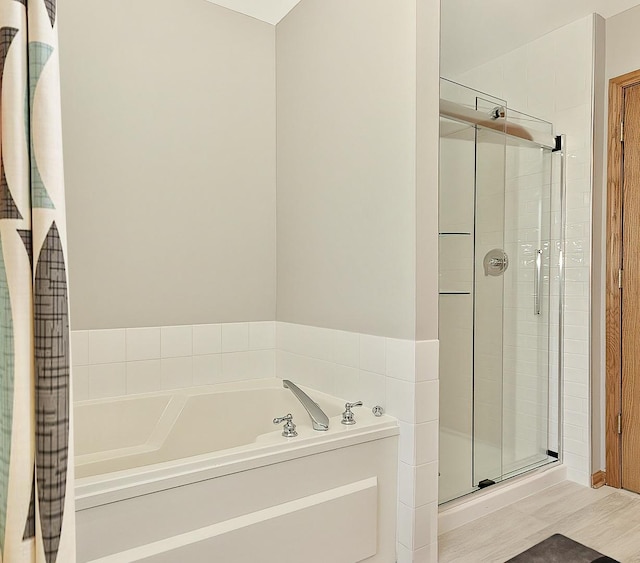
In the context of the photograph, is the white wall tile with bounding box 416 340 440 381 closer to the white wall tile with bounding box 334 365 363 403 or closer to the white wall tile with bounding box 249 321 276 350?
the white wall tile with bounding box 334 365 363 403

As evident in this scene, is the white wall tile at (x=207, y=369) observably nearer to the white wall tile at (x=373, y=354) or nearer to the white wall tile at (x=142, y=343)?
the white wall tile at (x=142, y=343)

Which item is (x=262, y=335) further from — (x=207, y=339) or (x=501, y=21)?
(x=501, y=21)

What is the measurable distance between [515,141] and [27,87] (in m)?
2.61

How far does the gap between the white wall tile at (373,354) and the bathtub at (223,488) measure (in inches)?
7.3

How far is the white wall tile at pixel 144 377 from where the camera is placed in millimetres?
2336

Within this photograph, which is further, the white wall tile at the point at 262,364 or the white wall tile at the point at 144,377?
the white wall tile at the point at 262,364

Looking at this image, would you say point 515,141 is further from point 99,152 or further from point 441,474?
point 99,152

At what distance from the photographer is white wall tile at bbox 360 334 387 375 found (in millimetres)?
2002

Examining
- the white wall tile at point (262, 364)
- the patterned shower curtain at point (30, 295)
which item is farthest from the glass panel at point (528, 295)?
the patterned shower curtain at point (30, 295)

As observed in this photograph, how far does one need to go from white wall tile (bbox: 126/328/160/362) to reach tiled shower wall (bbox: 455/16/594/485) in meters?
2.23

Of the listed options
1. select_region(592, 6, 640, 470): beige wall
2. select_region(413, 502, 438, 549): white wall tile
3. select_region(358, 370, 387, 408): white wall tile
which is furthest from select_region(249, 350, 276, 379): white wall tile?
select_region(592, 6, 640, 470): beige wall

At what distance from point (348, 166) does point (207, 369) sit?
1.26 meters

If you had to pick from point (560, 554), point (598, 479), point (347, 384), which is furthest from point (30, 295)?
point (598, 479)

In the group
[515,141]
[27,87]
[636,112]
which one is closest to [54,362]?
[27,87]
